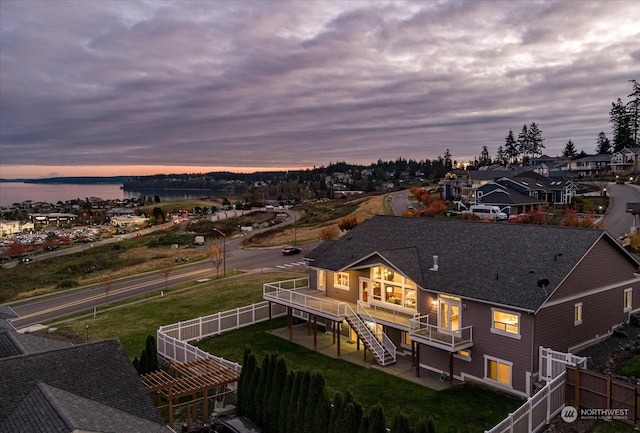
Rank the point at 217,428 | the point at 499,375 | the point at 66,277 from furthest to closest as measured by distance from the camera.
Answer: the point at 66,277
the point at 499,375
the point at 217,428

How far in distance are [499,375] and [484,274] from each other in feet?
15.7

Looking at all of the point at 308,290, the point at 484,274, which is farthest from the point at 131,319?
the point at 484,274

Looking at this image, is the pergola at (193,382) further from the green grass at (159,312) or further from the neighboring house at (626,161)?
the neighboring house at (626,161)

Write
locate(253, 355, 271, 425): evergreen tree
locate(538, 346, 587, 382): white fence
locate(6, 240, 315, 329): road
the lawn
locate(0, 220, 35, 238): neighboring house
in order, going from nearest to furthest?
locate(253, 355, 271, 425): evergreen tree, locate(538, 346, 587, 382): white fence, the lawn, locate(6, 240, 315, 329): road, locate(0, 220, 35, 238): neighboring house

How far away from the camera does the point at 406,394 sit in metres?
21.9

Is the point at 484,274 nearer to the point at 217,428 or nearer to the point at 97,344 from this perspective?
the point at 217,428

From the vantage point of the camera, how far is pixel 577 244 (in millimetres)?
23406

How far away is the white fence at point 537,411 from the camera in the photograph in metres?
16.0

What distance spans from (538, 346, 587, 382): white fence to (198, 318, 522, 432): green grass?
1732 millimetres

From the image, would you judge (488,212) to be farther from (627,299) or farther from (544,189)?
(627,299)

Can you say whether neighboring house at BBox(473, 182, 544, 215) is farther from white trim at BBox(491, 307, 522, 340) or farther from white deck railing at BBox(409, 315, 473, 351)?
white trim at BBox(491, 307, 522, 340)

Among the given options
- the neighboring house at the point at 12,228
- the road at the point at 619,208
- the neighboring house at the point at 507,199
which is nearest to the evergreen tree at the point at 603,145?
the road at the point at 619,208

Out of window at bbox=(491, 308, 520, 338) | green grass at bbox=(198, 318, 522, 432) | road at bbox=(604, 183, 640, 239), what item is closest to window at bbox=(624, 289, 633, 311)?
window at bbox=(491, 308, 520, 338)

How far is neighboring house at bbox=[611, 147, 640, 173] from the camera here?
107 m
